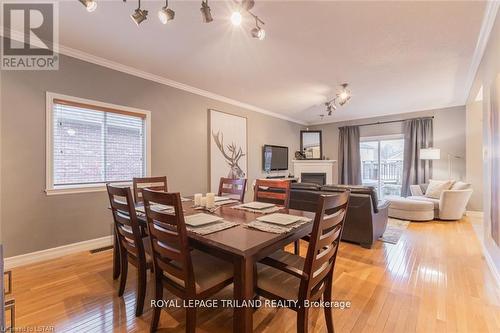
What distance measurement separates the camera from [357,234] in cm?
319

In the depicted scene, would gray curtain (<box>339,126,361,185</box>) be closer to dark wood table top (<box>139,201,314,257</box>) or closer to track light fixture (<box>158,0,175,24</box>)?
dark wood table top (<box>139,201,314,257</box>)

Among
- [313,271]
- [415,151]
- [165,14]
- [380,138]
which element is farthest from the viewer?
[380,138]

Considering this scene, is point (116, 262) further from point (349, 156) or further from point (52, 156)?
point (349, 156)

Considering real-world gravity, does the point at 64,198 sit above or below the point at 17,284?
above

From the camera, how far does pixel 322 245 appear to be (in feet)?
4.17

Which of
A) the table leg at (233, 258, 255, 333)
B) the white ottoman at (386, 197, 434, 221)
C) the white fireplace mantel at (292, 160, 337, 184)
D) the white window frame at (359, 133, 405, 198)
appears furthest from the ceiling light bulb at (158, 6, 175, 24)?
the white window frame at (359, 133, 405, 198)

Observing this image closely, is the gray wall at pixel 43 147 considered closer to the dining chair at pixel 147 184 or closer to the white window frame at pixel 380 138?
the dining chair at pixel 147 184

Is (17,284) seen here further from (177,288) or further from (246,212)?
(246,212)

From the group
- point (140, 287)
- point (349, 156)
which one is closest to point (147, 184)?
point (140, 287)

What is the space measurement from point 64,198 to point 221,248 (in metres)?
2.64

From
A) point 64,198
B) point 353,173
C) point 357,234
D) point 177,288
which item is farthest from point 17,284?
point 353,173

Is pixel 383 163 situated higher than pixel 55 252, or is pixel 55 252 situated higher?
pixel 383 163

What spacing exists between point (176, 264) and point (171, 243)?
0.28 m

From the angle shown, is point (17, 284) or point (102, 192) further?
point (102, 192)
